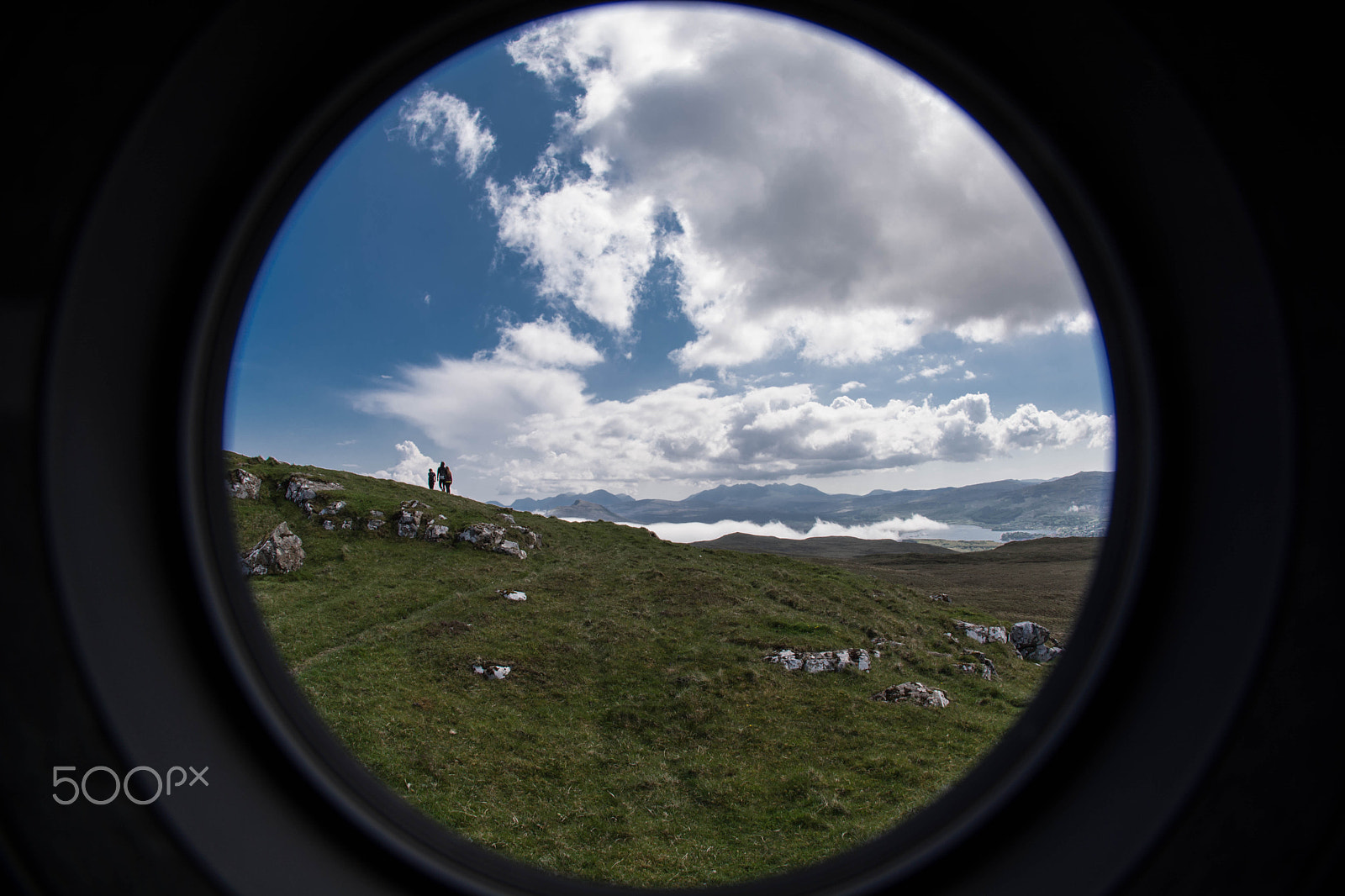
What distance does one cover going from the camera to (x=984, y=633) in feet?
94.1

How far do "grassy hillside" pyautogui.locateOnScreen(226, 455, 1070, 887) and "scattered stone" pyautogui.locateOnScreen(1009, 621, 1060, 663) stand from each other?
2.47 meters

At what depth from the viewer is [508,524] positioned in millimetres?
37250

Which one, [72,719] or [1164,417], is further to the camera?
[1164,417]

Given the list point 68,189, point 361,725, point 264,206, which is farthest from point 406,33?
point 361,725

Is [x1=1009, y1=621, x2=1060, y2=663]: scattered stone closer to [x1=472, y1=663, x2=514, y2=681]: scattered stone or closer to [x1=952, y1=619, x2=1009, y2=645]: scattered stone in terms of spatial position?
Result: [x1=952, y1=619, x2=1009, y2=645]: scattered stone

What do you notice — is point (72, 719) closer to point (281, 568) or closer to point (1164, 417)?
point (1164, 417)

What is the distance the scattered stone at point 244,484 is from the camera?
106ft

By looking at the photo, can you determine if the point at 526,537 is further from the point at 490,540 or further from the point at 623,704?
the point at 623,704

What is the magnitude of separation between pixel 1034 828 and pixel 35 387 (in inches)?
207

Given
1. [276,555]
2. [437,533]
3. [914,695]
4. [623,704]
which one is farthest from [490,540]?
[914,695]

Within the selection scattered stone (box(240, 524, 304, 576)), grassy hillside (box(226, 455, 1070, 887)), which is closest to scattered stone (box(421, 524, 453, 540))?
grassy hillside (box(226, 455, 1070, 887))

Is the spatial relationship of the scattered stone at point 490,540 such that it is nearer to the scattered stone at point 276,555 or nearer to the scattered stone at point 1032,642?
the scattered stone at point 276,555

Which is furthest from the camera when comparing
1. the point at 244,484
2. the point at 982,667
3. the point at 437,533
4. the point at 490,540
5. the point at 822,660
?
the point at 490,540

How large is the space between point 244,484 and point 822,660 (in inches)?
1357
